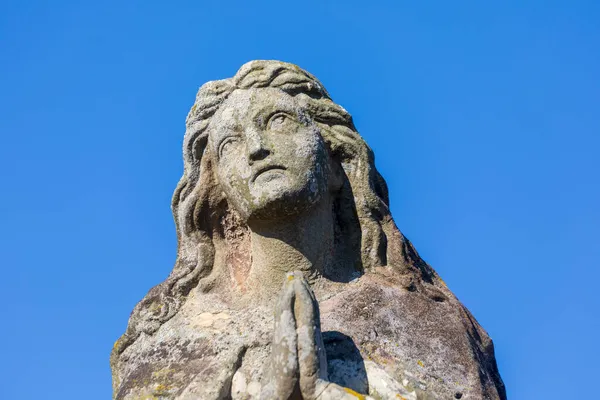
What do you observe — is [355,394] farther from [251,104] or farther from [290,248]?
[251,104]

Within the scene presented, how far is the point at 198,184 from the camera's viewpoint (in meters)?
11.1

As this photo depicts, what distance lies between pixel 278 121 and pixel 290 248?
43.0 inches

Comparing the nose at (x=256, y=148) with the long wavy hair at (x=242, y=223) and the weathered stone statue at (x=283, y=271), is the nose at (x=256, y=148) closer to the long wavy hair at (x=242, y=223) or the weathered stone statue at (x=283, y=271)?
the weathered stone statue at (x=283, y=271)

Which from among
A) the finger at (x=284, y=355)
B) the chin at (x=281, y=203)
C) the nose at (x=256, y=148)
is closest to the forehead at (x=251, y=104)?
the nose at (x=256, y=148)

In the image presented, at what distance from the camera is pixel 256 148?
10.2 meters

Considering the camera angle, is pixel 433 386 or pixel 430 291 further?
pixel 430 291

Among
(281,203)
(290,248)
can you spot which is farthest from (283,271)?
(281,203)

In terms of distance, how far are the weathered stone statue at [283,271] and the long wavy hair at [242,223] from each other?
0.01 m

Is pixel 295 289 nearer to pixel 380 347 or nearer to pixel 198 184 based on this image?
pixel 380 347

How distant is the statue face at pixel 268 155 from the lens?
10.1 m

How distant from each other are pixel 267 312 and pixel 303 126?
1628 mm

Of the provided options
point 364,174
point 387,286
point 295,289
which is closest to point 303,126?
point 364,174

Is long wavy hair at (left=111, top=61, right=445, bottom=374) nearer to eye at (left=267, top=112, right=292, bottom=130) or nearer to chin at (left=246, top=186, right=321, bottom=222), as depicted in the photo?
eye at (left=267, top=112, right=292, bottom=130)

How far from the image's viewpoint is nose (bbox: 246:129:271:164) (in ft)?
33.4
